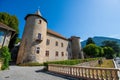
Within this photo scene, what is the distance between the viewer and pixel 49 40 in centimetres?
2780

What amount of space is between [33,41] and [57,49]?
9933 mm

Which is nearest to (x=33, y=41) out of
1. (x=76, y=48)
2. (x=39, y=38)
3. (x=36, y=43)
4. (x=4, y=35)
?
(x=36, y=43)

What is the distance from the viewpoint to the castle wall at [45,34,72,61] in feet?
90.5

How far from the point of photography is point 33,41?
22.4 m

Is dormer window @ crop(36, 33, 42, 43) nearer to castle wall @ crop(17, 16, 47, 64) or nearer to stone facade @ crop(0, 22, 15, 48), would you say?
castle wall @ crop(17, 16, 47, 64)

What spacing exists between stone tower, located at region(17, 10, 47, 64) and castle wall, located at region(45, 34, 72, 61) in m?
3.85

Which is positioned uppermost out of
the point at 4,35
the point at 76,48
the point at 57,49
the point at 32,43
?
the point at 76,48

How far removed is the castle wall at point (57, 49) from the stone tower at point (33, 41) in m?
3.85

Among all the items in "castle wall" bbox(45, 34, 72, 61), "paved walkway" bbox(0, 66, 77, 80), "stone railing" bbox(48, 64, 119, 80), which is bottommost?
"paved walkway" bbox(0, 66, 77, 80)

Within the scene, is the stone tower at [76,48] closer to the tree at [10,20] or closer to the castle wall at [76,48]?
the castle wall at [76,48]

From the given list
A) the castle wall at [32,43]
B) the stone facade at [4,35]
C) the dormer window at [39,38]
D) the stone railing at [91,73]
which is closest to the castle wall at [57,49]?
the castle wall at [32,43]

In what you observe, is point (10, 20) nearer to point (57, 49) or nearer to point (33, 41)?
point (33, 41)

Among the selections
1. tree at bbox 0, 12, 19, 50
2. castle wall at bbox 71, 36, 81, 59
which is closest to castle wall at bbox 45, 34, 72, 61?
castle wall at bbox 71, 36, 81, 59

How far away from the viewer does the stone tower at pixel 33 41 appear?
71.3 feet
